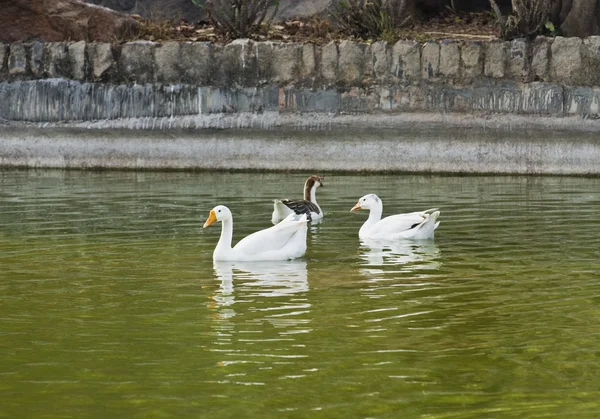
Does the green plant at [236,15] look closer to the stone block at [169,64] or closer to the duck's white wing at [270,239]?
the stone block at [169,64]

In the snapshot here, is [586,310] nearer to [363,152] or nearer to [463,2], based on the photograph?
[363,152]

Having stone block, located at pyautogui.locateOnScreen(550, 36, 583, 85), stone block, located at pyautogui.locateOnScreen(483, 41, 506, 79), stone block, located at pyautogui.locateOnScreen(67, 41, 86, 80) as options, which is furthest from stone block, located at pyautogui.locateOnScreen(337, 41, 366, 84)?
stone block, located at pyautogui.locateOnScreen(67, 41, 86, 80)

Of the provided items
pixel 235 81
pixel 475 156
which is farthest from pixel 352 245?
pixel 235 81

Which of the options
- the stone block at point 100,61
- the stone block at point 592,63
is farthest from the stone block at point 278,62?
the stone block at point 592,63

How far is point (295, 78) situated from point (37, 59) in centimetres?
457

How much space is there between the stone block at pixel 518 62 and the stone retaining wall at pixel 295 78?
16 millimetres

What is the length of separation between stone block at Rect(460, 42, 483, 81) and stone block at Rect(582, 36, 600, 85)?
1615 millimetres

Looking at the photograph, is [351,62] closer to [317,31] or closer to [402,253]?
[317,31]

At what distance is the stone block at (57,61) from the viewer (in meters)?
20.5

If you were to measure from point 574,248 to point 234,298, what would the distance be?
379 centimetres

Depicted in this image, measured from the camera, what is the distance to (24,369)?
6906 mm

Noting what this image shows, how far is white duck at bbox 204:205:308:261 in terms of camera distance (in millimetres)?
10883

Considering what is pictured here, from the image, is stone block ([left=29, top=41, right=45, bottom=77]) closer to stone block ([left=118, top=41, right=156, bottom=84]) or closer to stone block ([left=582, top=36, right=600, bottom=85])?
stone block ([left=118, top=41, right=156, bottom=84])

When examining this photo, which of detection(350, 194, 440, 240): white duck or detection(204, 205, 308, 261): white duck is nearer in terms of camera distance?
detection(204, 205, 308, 261): white duck
